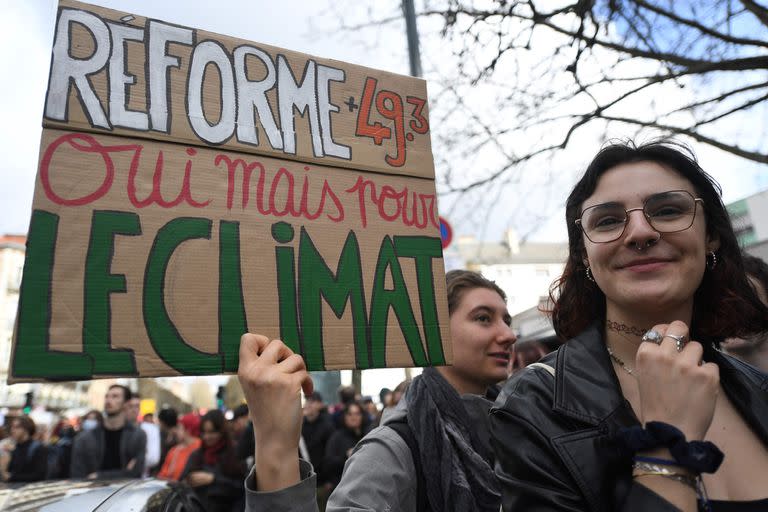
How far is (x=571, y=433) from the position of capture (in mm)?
1222

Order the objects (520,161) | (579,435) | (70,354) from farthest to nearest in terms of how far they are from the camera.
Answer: (520,161), (70,354), (579,435)

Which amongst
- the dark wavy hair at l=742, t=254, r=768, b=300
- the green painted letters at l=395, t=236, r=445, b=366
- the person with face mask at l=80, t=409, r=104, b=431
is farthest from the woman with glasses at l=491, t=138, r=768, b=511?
the person with face mask at l=80, t=409, r=104, b=431

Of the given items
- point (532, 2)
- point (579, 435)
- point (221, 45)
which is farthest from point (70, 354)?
point (532, 2)

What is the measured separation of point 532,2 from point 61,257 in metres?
3.93

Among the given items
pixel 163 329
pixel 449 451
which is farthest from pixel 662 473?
pixel 163 329

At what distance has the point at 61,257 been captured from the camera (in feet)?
4.66

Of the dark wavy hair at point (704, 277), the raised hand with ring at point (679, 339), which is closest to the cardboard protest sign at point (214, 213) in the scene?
the dark wavy hair at point (704, 277)

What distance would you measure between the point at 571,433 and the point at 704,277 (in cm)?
76

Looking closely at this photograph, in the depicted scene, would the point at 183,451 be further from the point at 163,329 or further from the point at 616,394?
the point at 616,394

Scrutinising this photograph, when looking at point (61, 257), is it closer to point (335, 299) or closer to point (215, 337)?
point (215, 337)

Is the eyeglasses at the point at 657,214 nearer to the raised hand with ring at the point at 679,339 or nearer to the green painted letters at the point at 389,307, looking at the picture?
the raised hand with ring at the point at 679,339

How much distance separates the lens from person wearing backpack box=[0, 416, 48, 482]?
22.3 feet

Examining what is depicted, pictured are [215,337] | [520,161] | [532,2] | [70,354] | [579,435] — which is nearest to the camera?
[579,435]

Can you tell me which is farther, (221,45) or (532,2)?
(532,2)
